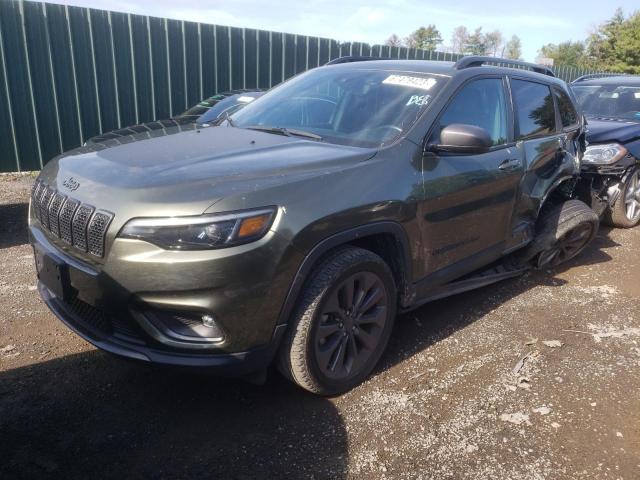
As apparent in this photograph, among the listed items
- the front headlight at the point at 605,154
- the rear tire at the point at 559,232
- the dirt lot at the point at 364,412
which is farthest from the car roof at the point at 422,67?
the front headlight at the point at 605,154

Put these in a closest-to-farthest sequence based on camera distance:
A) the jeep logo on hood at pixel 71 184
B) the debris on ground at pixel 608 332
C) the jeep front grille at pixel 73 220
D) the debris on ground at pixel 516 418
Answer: the jeep front grille at pixel 73 220, the jeep logo on hood at pixel 71 184, the debris on ground at pixel 516 418, the debris on ground at pixel 608 332

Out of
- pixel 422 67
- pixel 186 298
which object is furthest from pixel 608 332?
pixel 186 298

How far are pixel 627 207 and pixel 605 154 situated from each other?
0.88m

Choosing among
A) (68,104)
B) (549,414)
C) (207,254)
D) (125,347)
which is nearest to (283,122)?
(207,254)

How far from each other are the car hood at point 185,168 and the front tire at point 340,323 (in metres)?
0.51

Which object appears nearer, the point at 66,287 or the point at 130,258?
the point at 130,258

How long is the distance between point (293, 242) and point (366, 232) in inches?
19.6

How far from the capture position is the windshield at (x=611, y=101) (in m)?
6.86

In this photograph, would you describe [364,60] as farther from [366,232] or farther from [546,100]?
[366,232]

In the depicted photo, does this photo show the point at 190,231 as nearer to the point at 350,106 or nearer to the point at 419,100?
the point at 350,106

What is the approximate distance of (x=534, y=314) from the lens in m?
4.01

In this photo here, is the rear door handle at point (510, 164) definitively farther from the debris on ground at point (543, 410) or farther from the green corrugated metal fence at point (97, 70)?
the green corrugated metal fence at point (97, 70)

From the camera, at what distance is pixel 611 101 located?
7129mm

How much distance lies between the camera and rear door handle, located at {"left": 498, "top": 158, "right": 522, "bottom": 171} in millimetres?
3590
